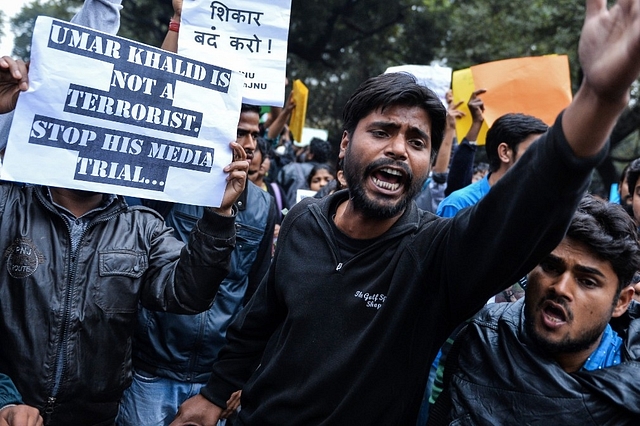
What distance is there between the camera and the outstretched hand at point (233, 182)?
2641 mm

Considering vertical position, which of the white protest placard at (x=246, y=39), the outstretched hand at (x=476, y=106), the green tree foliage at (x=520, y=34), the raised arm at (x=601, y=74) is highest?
the green tree foliage at (x=520, y=34)

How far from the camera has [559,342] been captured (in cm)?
197

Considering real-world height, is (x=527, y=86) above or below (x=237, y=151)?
above

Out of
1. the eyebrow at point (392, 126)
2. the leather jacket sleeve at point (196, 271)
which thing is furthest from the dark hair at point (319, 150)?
the eyebrow at point (392, 126)

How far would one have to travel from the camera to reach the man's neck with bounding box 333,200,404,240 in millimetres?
2094

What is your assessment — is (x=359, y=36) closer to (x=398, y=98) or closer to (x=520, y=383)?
(x=398, y=98)

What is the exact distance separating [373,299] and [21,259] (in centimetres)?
139

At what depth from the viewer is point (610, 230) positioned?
2.05 metres

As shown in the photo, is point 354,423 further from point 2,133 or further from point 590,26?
point 2,133

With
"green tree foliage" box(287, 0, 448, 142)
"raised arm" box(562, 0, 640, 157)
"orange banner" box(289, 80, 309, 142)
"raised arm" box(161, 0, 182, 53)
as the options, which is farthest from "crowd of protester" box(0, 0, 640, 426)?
"green tree foliage" box(287, 0, 448, 142)

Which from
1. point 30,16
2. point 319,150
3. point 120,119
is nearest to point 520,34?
point 319,150

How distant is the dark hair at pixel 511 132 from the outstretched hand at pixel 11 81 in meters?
2.67

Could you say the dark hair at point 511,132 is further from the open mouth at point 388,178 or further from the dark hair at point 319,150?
the dark hair at point 319,150

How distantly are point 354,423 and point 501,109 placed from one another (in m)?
3.71
